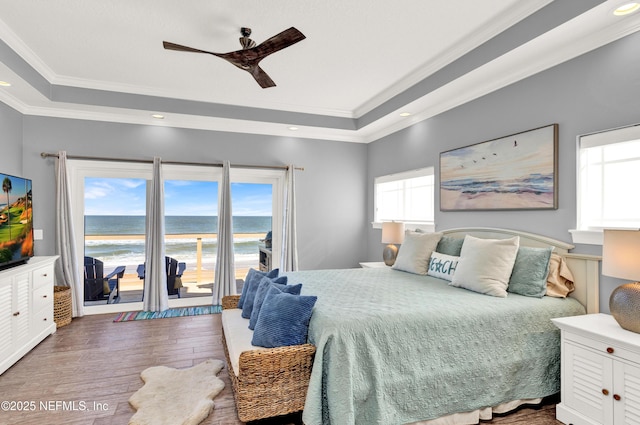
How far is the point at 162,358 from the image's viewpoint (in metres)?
3.11

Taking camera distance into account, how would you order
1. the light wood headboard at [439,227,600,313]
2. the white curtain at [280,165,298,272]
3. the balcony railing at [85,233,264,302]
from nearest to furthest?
the light wood headboard at [439,227,600,313]
the balcony railing at [85,233,264,302]
the white curtain at [280,165,298,272]

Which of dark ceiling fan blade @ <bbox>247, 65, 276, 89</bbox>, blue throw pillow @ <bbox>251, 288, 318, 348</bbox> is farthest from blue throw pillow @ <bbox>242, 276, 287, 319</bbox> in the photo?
dark ceiling fan blade @ <bbox>247, 65, 276, 89</bbox>

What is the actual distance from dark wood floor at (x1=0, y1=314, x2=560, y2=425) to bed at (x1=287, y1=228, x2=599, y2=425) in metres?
0.29

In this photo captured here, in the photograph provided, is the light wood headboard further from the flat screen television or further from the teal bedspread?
the flat screen television

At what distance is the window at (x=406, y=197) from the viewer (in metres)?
4.29

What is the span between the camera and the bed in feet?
6.41

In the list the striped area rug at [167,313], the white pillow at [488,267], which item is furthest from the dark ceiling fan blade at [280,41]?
the striped area rug at [167,313]

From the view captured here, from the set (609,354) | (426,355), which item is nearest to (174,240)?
(426,355)

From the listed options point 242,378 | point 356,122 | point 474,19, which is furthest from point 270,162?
point 242,378

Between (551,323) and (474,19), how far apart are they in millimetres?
2286

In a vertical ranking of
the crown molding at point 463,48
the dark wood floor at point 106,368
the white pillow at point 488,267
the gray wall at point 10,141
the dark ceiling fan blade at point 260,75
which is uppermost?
the crown molding at point 463,48

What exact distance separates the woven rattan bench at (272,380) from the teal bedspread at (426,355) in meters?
0.15

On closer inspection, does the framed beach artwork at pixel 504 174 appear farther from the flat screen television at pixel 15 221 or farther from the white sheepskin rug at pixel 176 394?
the flat screen television at pixel 15 221

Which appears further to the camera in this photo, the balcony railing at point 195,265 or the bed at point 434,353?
the balcony railing at point 195,265
